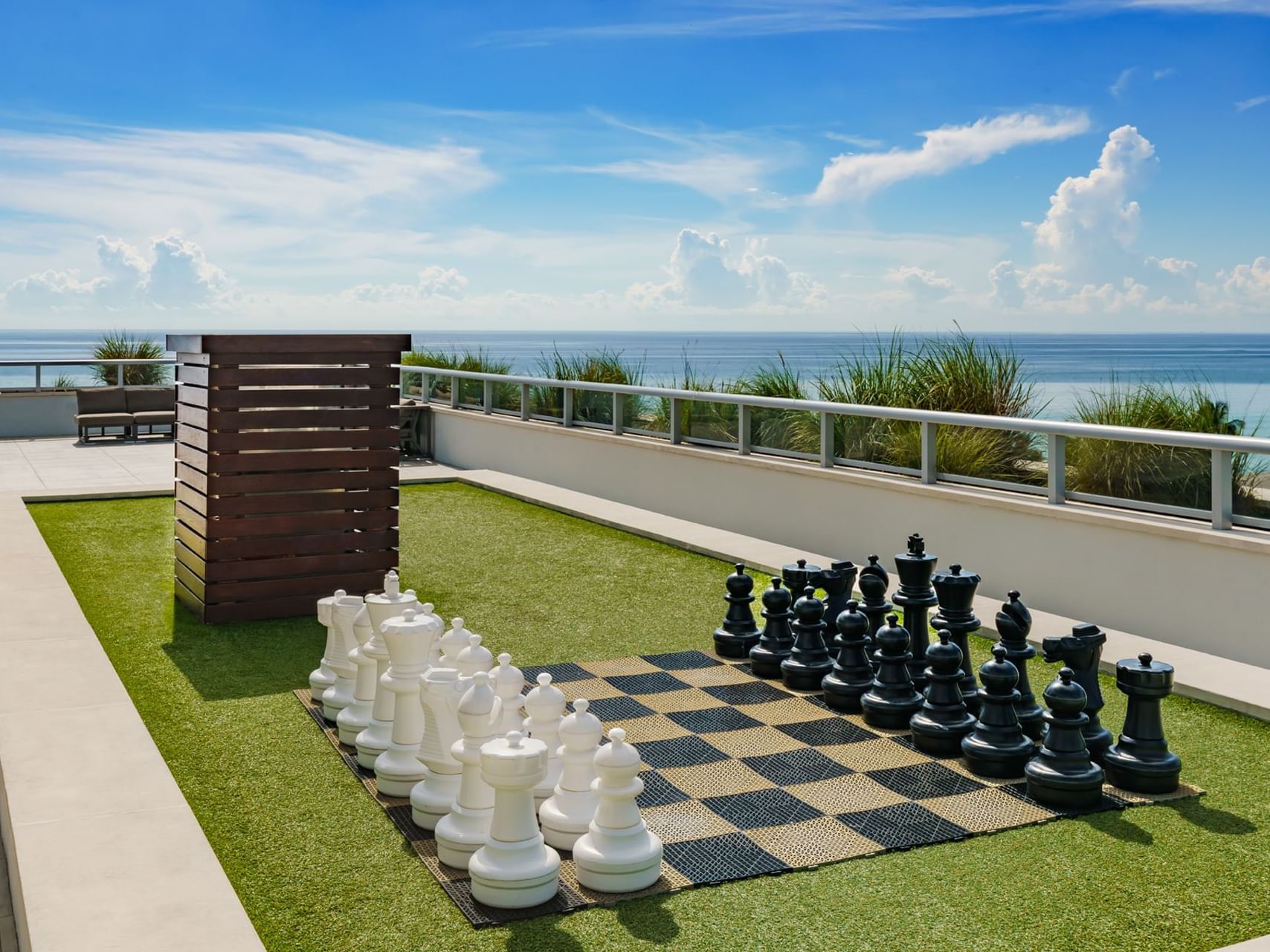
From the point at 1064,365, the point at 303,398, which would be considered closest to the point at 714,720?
the point at 303,398

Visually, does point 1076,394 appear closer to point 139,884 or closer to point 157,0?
point 139,884

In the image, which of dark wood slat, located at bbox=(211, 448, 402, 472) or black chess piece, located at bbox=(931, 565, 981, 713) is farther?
dark wood slat, located at bbox=(211, 448, 402, 472)

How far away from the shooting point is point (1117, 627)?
6.27 meters

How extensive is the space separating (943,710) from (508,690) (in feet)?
5.08

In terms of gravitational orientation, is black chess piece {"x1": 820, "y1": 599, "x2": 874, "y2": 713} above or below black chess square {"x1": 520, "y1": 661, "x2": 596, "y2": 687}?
above

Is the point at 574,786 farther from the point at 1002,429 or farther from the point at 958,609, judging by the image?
the point at 1002,429

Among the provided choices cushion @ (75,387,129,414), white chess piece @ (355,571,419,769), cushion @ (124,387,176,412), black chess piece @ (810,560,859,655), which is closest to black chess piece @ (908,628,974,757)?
black chess piece @ (810,560,859,655)

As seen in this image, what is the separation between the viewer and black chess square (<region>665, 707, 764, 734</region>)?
457 cm

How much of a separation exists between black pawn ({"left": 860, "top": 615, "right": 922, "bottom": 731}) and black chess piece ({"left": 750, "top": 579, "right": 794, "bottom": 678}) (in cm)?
65

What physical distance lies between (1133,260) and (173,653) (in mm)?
110382

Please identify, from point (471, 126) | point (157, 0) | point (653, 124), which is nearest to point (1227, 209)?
point (653, 124)

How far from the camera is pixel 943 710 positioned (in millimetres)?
4289

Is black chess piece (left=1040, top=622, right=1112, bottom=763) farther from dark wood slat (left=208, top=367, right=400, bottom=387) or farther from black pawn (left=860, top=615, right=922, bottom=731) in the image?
dark wood slat (left=208, top=367, right=400, bottom=387)

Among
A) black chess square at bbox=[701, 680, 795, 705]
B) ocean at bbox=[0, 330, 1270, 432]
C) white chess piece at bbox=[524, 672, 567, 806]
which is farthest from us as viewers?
ocean at bbox=[0, 330, 1270, 432]
